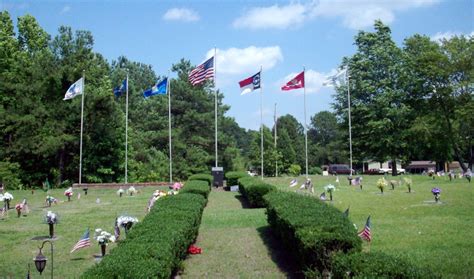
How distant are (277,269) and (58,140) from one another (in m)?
31.7

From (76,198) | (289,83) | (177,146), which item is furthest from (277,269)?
(177,146)

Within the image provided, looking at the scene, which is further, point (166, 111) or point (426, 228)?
point (166, 111)

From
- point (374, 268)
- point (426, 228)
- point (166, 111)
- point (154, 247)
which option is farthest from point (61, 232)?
point (166, 111)

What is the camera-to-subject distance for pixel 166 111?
159ft

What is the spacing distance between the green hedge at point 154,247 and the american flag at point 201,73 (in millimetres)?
19674

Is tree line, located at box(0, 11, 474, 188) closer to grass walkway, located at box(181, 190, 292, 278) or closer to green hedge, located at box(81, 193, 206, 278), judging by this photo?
grass walkway, located at box(181, 190, 292, 278)

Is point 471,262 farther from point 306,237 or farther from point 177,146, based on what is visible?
point 177,146

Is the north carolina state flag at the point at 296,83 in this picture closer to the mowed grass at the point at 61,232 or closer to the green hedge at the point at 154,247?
the mowed grass at the point at 61,232

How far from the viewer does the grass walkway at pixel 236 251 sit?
32.0 ft

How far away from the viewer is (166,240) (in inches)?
326

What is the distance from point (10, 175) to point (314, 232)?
34374 mm

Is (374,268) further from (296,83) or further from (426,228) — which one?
(296,83)

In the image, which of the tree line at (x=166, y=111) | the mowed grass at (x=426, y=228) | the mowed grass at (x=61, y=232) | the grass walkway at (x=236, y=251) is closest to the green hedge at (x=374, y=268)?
the mowed grass at (x=426, y=228)

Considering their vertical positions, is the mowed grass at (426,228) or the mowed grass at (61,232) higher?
the mowed grass at (426,228)
